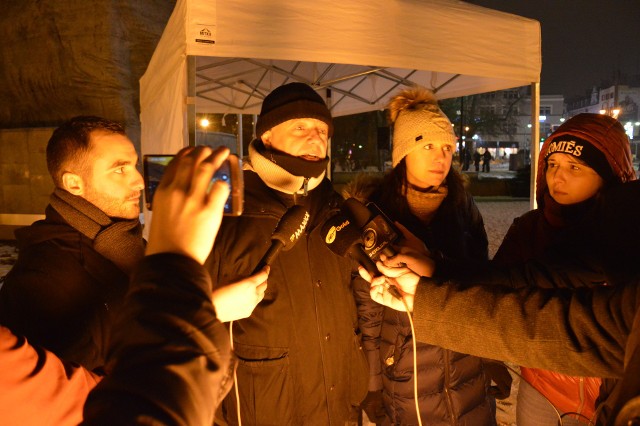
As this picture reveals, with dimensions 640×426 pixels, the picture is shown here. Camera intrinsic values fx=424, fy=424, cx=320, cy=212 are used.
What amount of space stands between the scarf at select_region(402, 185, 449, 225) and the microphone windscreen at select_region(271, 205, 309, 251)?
109cm

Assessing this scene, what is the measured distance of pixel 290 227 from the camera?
1.53 m

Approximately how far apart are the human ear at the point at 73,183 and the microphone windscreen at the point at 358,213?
1081 millimetres

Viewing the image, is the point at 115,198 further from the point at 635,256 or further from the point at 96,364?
the point at 635,256

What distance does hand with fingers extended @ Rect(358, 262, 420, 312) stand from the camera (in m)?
1.56

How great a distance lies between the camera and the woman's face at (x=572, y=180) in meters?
2.05


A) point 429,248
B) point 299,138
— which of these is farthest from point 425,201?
point 299,138

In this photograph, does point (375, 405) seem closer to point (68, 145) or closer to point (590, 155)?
point (590, 155)

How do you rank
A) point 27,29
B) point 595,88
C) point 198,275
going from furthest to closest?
point 595,88, point 27,29, point 198,275

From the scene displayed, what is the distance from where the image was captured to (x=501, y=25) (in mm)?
3926

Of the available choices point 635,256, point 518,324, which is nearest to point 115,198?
point 518,324

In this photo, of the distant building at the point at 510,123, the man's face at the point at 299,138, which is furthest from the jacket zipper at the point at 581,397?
the distant building at the point at 510,123

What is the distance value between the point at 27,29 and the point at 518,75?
11.9 meters

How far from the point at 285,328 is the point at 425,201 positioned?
114 cm

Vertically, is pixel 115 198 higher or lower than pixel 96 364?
higher
